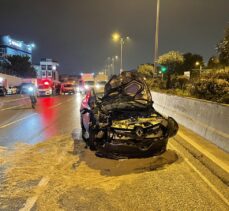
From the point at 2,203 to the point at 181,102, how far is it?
10.4 metres

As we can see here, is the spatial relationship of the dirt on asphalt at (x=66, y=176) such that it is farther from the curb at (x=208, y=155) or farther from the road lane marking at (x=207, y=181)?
the curb at (x=208, y=155)

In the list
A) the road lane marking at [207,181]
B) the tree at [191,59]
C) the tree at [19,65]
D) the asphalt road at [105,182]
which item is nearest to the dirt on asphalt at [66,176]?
the asphalt road at [105,182]

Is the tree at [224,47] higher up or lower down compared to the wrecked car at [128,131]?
higher up

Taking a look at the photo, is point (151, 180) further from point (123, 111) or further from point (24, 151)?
point (24, 151)

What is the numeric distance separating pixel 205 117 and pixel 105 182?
551cm

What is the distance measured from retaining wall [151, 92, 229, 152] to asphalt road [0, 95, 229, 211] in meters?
0.94

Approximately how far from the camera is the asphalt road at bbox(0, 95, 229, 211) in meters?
5.71

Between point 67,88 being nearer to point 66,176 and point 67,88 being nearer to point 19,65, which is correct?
point 66,176

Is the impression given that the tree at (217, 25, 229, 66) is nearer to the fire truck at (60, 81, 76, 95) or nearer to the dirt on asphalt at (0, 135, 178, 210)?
the dirt on asphalt at (0, 135, 178, 210)

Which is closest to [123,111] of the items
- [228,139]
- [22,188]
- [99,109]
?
[99,109]

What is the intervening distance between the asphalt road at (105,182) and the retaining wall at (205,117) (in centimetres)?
94

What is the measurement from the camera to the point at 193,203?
18.8 ft

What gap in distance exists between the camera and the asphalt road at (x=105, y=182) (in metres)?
5.71

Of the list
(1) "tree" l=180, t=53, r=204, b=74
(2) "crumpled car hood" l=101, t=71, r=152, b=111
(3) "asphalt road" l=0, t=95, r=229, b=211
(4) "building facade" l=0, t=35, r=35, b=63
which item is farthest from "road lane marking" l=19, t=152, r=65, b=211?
(1) "tree" l=180, t=53, r=204, b=74
